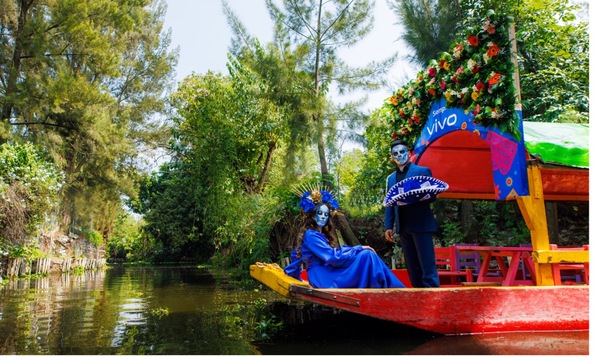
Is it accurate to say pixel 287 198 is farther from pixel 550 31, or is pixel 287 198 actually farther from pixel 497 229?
pixel 550 31

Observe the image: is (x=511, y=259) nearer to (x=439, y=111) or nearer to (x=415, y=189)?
(x=439, y=111)

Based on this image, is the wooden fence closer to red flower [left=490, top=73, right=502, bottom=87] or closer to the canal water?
the canal water

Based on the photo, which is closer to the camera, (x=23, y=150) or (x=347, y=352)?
(x=347, y=352)

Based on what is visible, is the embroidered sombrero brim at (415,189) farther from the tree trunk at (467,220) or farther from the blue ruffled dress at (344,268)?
the tree trunk at (467,220)

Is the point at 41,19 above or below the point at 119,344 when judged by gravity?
above

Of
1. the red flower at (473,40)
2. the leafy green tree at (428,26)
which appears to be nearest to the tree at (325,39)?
the leafy green tree at (428,26)

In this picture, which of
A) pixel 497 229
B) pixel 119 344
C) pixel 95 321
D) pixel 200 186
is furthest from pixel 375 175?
pixel 200 186

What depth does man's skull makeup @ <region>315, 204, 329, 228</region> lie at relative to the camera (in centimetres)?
532

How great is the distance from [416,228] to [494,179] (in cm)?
105

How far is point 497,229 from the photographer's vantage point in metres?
11.5

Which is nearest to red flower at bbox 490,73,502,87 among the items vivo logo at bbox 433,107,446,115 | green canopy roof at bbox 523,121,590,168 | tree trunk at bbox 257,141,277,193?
green canopy roof at bbox 523,121,590,168

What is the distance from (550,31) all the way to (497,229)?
4522 mm

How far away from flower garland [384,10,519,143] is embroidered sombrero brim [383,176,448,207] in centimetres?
103

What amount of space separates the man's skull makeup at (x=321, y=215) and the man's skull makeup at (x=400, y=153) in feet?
3.09
